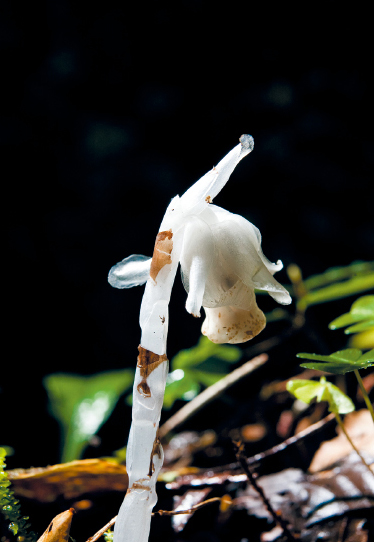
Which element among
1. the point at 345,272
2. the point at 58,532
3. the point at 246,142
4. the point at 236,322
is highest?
the point at 345,272

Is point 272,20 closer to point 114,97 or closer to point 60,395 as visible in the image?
point 114,97

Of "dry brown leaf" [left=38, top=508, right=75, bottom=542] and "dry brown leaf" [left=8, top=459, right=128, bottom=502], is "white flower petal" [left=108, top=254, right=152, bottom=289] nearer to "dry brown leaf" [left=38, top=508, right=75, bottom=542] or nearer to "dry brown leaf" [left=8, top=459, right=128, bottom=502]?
"dry brown leaf" [left=38, top=508, right=75, bottom=542]

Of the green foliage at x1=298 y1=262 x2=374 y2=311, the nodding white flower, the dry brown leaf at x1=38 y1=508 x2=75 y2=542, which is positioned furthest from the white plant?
the green foliage at x1=298 y1=262 x2=374 y2=311

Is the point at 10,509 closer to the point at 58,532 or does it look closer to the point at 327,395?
the point at 58,532

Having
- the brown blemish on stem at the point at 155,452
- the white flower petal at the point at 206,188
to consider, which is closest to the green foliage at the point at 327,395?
the brown blemish on stem at the point at 155,452

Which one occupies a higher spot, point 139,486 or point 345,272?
point 345,272

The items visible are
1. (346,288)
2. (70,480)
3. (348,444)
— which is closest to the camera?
(70,480)

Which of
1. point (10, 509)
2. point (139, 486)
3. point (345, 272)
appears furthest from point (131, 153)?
point (139, 486)
